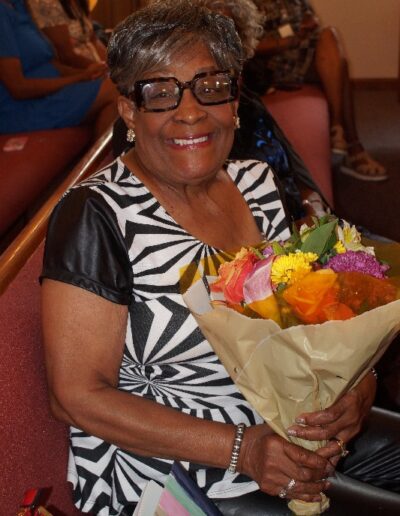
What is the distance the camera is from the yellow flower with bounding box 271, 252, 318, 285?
1143 millimetres

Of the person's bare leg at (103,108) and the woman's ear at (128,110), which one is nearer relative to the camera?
the woman's ear at (128,110)

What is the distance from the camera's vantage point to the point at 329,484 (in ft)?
4.66

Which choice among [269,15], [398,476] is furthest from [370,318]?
[269,15]

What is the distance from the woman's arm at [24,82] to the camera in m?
3.54

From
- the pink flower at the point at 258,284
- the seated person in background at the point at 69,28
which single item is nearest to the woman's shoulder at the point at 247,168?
the pink flower at the point at 258,284

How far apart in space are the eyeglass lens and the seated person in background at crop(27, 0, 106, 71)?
2461 mm

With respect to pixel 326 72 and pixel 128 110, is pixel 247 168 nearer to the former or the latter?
pixel 128 110

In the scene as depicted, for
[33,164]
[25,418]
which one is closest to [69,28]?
[33,164]

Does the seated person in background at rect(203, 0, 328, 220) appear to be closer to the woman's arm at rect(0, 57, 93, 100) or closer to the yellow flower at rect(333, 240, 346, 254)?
the yellow flower at rect(333, 240, 346, 254)

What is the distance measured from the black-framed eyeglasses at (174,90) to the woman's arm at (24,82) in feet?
7.39

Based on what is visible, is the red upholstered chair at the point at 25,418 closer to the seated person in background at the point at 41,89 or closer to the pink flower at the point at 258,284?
the pink flower at the point at 258,284

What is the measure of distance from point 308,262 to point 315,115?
303cm

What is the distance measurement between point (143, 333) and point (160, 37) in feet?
1.72

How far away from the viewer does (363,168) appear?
4.65 metres
